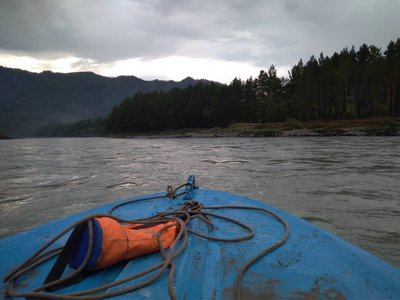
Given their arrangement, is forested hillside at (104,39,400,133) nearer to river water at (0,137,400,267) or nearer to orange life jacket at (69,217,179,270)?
river water at (0,137,400,267)

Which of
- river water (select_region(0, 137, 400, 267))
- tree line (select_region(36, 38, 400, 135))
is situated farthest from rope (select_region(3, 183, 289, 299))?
tree line (select_region(36, 38, 400, 135))

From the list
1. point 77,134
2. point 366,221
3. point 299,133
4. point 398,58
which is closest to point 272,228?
point 366,221

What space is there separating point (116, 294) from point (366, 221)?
12.3ft

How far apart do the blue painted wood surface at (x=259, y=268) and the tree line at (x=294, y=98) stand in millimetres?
45808

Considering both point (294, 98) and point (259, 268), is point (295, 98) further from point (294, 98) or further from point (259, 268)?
point (259, 268)

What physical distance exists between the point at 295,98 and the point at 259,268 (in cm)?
5542

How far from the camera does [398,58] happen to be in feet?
121

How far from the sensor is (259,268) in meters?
1.75

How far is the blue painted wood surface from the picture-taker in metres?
1.49

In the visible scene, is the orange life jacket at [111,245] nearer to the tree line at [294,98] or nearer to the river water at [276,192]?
the river water at [276,192]

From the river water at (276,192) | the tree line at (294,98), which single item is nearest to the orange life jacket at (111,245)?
the river water at (276,192)

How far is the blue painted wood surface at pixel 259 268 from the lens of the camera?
1.49 meters

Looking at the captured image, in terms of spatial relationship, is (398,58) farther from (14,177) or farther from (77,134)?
(77,134)

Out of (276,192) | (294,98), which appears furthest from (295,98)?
(276,192)
